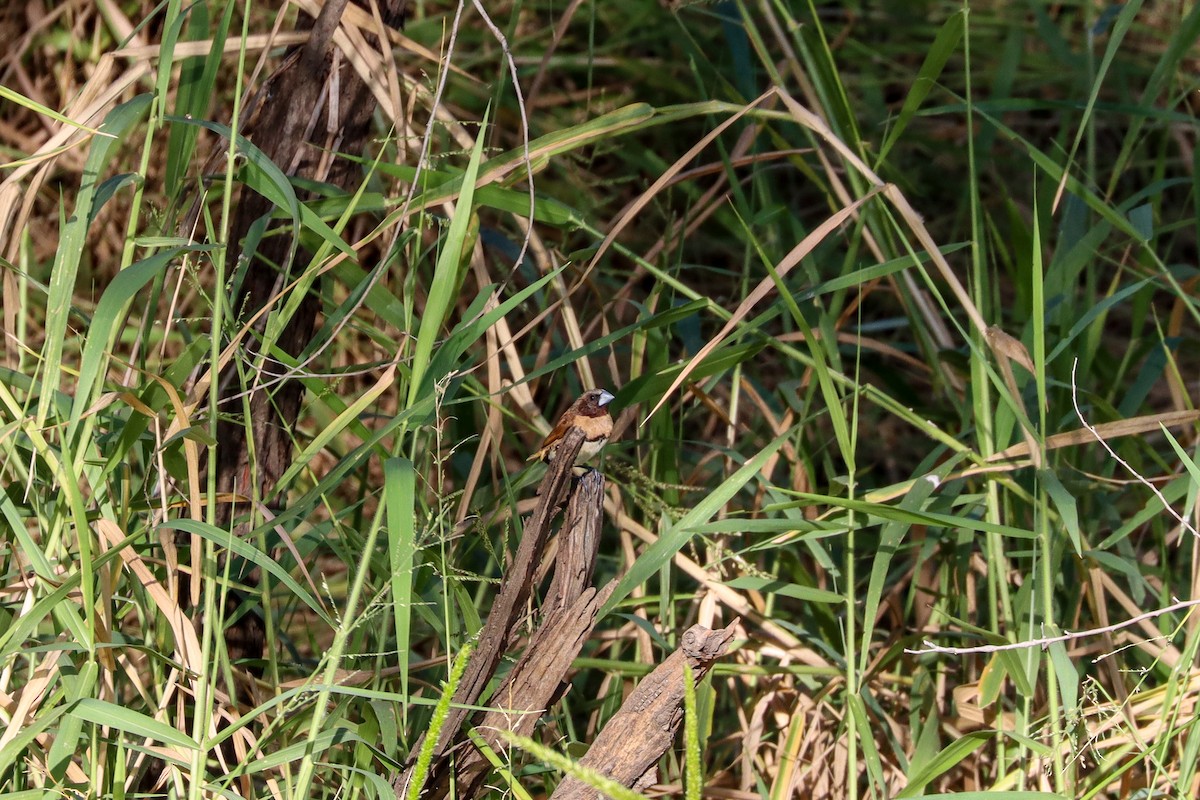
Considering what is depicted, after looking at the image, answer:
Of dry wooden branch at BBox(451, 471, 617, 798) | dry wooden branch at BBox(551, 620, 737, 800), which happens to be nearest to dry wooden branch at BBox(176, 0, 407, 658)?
dry wooden branch at BBox(451, 471, 617, 798)

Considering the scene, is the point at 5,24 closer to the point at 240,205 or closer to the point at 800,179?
the point at 240,205

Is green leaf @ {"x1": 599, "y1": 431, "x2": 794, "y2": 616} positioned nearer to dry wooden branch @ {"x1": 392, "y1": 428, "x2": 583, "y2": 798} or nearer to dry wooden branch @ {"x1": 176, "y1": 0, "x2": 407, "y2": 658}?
dry wooden branch @ {"x1": 392, "y1": 428, "x2": 583, "y2": 798}

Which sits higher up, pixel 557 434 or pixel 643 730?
pixel 557 434

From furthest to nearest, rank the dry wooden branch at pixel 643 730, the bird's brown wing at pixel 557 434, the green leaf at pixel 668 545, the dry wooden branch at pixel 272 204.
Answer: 1. the dry wooden branch at pixel 272 204
2. the bird's brown wing at pixel 557 434
3. the green leaf at pixel 668 545
4. the dry wooden branch at pixel 643 730

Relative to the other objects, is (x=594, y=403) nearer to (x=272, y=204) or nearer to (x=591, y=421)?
(x=591, y=421)

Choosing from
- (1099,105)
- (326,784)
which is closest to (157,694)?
(326,784)

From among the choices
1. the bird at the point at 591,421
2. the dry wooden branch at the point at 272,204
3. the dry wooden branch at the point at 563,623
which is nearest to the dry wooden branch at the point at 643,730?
the dry wooden branch at the point at 563,623

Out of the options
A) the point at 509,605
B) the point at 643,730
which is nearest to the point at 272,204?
the point at 509,605

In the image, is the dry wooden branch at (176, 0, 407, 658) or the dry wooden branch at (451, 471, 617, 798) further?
the dry wooden branch at (176, 0, 407, 658)

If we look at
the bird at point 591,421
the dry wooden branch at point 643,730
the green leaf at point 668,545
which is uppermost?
the bird at point 591,421

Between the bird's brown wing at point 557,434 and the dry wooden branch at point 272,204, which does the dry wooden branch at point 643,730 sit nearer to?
the bird's brown wing at point 557,434
